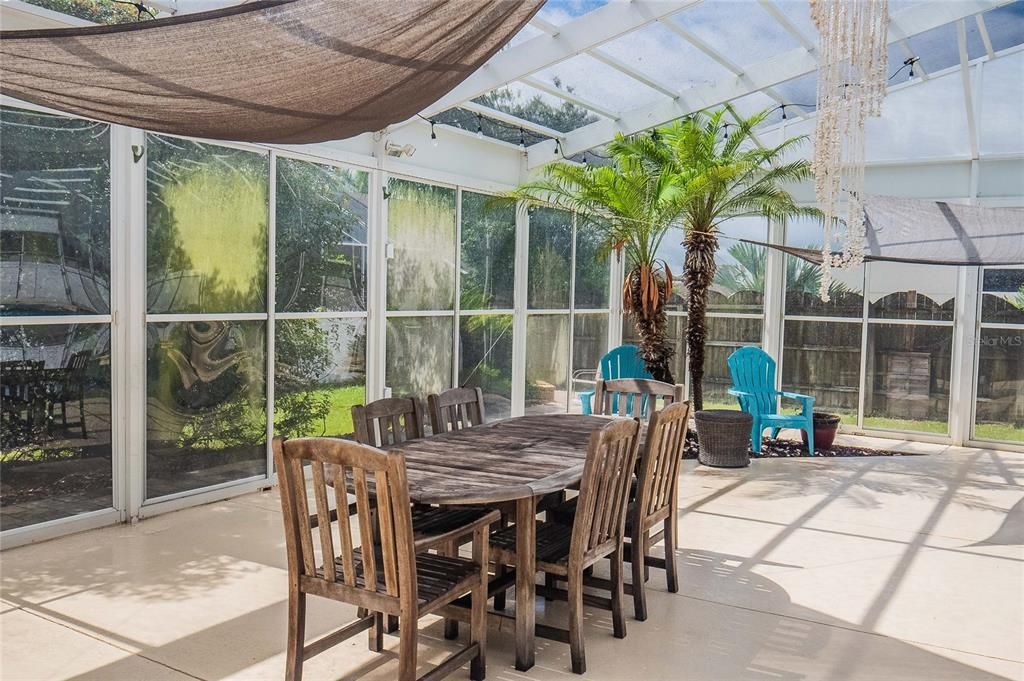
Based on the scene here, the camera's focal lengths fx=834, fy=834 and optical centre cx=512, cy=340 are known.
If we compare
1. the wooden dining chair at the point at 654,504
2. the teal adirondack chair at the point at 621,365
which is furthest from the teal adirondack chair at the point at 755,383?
the wooden dining chair at the point at 654,504

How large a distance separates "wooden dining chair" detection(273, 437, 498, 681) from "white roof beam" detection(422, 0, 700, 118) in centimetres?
326

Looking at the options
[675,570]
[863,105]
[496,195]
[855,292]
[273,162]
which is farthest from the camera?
[855,292]

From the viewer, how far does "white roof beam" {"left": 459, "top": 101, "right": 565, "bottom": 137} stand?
22.6 ft

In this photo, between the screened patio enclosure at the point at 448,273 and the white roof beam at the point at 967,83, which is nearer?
the screened patio enclosure at the point at 448,273

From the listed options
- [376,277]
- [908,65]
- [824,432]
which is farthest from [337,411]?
[908,65]

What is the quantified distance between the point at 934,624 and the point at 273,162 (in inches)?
183

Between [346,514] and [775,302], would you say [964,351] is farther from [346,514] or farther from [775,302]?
[346,514]

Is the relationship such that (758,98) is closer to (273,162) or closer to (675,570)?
(273,162)

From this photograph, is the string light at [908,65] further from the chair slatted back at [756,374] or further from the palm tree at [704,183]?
the chair slatted back at [756,374]

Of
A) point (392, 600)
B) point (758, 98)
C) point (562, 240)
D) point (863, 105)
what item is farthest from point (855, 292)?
point (392, 600)

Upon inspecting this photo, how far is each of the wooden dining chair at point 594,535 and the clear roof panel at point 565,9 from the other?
11.5 feet

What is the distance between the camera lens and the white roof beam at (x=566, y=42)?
5.30 m

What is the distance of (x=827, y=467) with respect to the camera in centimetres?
703

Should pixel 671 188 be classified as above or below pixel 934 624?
above
